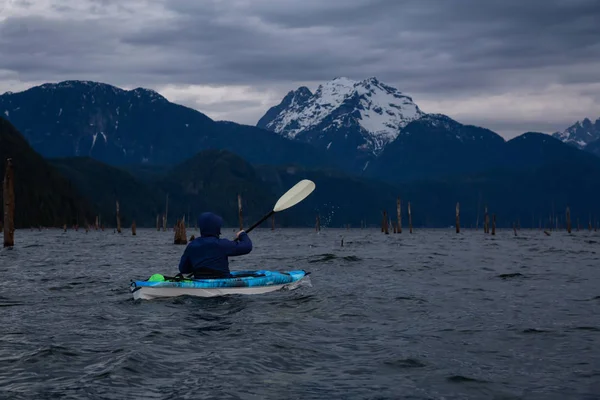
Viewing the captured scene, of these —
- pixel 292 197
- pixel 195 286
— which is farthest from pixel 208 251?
pixel 292 197

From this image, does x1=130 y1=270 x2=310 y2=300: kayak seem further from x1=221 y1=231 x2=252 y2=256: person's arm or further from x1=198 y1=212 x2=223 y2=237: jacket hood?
x1=198 y1=212 x2=223 y2=237: jacket hood

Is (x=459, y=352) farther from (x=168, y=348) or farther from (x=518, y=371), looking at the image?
(x=168, y=348)

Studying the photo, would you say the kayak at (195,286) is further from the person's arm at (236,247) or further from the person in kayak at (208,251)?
the person's arm at (236,247)

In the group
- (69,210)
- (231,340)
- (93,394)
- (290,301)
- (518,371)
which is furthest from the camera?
(69,210)

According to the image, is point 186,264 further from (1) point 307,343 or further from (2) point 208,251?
(1) point 307,343

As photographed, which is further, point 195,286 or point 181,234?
point 181,234

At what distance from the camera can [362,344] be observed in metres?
11.4

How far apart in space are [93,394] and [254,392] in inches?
74.4

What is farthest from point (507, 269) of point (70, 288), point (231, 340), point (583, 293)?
point (231, 340)

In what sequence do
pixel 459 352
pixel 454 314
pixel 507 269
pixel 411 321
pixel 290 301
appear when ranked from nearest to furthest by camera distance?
1. pixel 459 352
2. pixel 411 321
3. pixel 454 314
4. pixel 290 301
5. pixel 507 269

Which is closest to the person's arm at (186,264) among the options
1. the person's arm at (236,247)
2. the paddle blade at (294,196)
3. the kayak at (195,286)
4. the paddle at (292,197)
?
the kayak at (195,286)

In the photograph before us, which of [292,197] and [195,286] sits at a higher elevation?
[292,197]

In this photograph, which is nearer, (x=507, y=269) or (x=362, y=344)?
(x=362, y=344)

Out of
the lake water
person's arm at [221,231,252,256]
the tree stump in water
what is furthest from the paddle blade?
the tree stump in water
